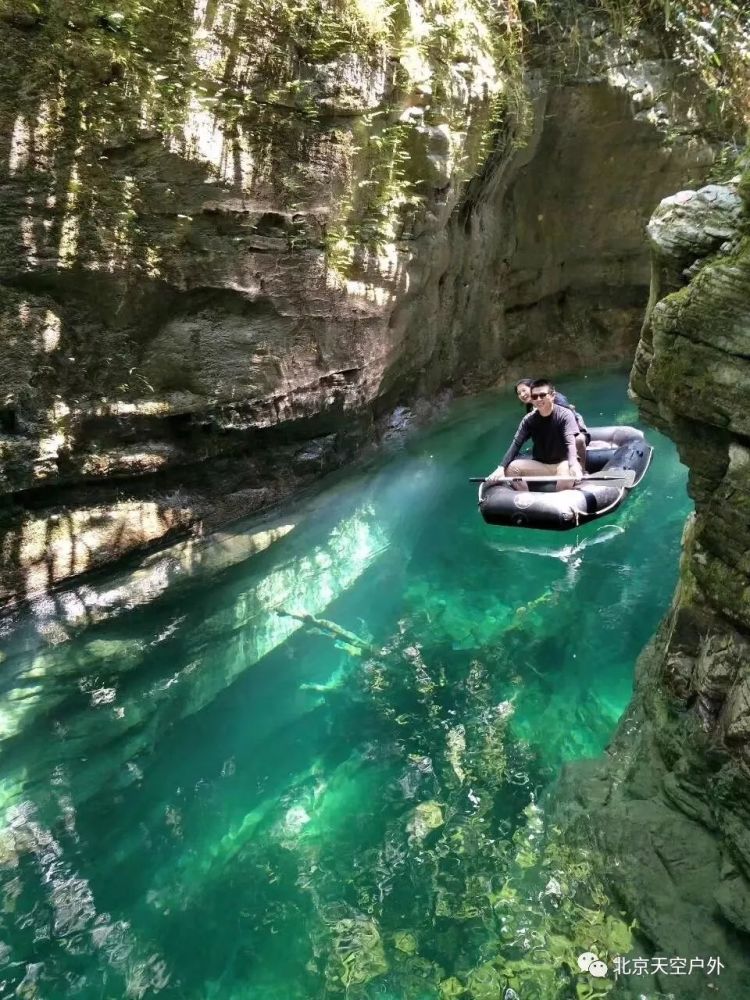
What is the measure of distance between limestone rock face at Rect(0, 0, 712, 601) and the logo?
15.7ft

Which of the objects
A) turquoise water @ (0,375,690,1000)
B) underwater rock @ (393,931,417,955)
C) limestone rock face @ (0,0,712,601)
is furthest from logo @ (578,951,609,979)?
limestone rock face @ (0,0,712,601)

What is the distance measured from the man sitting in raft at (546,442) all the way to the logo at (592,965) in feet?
13.2

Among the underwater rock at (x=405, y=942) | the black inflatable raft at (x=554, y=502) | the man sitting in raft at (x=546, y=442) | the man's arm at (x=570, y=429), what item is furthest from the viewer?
the man's arm at (x=570, y=429)

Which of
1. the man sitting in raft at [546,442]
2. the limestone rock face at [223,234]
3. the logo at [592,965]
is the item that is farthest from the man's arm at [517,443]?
the logo at [592,965]

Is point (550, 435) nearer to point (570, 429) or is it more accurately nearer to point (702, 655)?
point (570, 429)

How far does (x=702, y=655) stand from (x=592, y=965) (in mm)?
1578

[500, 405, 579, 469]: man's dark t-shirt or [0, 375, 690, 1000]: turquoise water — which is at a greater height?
[500, 405, 579, 469]: man's dark t-shirt

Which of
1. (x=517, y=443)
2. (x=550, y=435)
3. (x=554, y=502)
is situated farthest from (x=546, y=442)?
(x=554, y=502)

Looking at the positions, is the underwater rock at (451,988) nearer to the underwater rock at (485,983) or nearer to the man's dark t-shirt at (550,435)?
the underwater rock at (485,983)

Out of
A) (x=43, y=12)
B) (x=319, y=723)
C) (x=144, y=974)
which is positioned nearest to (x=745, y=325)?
(x=319, y=723)

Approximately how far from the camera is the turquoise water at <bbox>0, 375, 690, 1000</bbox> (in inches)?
143

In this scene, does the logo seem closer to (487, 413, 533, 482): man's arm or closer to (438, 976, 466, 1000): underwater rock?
(438, 976, 466, 1000): underwater rock

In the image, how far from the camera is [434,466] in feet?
30.5

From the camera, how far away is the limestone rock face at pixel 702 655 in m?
3.16
